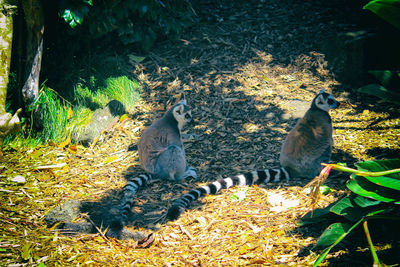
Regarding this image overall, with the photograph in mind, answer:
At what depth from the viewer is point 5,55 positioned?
4.51 m

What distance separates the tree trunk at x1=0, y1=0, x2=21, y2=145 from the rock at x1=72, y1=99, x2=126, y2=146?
96cm

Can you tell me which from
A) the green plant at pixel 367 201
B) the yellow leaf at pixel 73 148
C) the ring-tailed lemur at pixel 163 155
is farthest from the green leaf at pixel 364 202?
the yellow leaf at pixel 73 148

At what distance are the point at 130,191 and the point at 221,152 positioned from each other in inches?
65.1

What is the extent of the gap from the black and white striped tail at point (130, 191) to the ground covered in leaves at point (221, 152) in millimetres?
148

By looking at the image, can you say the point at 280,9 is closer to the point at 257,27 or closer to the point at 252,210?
the point at 257,27

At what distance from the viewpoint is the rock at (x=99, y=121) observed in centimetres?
503

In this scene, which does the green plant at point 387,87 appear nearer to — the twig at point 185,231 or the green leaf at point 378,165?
the green leaf at point 378,165

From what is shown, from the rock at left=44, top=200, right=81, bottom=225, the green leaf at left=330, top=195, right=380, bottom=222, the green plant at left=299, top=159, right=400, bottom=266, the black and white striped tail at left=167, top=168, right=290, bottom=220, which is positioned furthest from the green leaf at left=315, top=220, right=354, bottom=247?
the rock at left=44, top=200, right=81, bottom=225

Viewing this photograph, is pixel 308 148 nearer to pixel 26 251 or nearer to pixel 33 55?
pixel 26 251

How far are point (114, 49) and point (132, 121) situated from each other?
221 cm

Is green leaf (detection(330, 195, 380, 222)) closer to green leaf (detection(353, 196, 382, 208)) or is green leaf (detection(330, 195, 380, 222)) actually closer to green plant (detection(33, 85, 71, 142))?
green leaf (detection(353, 196, 382, 208))

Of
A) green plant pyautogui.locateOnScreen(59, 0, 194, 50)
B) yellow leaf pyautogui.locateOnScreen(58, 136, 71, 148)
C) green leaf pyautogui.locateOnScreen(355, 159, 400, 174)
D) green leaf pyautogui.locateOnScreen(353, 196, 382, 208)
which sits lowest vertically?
green leaf pyautogui.locateOnScreen(353, 196, 382, 208)

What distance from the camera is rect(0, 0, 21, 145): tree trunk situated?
4438mm

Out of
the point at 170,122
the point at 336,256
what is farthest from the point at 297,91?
the point at 336,256
